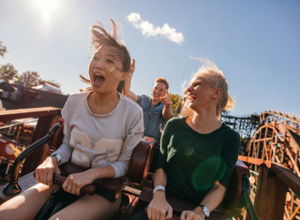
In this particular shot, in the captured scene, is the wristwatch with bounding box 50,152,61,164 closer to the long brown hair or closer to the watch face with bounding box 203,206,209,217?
the long brown hair

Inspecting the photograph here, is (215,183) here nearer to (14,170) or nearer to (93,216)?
(93,216)

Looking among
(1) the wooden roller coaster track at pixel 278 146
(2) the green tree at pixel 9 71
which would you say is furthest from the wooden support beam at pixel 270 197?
(2) the green tree at pixel 9 71

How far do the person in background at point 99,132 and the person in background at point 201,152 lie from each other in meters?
0.25

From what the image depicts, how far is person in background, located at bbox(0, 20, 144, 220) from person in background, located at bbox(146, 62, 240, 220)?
9.6 inches

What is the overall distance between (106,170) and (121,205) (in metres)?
0.35

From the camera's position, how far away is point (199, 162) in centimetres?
119

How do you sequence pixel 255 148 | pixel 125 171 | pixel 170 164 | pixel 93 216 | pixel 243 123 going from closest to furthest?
pixel 93 216 → pixel 125 171 → pixel 170 164 → pixel 255 148 → pixel 243 123

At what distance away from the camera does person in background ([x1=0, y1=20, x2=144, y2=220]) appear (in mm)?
1013

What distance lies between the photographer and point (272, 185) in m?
1.73

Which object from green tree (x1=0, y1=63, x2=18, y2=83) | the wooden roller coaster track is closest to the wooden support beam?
the wooden roller coaster track

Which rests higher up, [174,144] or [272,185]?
[174,144]

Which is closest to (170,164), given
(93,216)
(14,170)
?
(93,216)

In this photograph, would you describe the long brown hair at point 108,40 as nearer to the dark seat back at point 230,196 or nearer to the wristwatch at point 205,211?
the dark seat back at point 230,196

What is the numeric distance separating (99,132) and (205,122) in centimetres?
69
